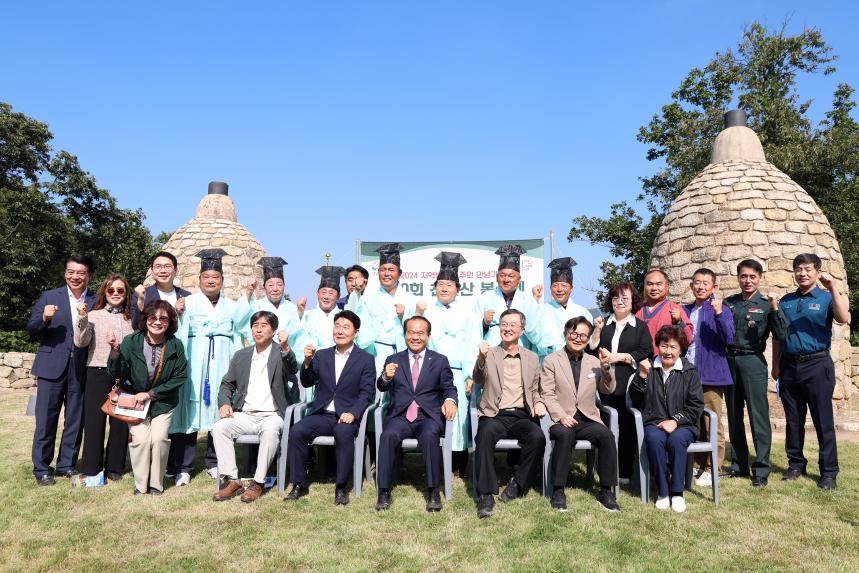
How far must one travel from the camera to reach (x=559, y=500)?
14.4 feet

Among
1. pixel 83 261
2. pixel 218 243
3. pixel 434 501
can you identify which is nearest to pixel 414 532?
pixel 434 501

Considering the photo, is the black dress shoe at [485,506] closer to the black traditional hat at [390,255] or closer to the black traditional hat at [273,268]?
the black traditional hat at [390,255]

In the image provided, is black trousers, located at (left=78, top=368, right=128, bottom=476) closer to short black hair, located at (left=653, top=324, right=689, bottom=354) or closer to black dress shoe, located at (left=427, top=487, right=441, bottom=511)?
black dress shoe, located at (left=427, top=487, right=441, bottom=511)

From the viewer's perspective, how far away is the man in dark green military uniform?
16.7 feet

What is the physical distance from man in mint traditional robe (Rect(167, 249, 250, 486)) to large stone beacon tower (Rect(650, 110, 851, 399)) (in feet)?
23.6

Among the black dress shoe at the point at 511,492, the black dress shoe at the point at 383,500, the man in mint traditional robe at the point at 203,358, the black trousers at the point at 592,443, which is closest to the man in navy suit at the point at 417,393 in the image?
the black dress shoe at the point at 383,500

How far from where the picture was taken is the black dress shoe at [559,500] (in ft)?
14.3

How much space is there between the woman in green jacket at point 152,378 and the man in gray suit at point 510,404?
2.68 m

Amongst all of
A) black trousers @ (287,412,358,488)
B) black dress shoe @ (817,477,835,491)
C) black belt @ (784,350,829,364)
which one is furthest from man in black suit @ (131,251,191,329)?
black dress shoe @ (817,477,835,491)

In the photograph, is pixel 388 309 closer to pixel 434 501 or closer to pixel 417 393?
pixel 417 393

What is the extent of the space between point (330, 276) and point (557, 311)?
8.14 feet

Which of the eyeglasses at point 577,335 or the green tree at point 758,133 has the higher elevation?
the green tree at point 758,133

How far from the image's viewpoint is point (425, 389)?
495 cm

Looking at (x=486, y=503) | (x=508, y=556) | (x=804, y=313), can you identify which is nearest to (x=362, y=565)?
(x=508, y=556)
